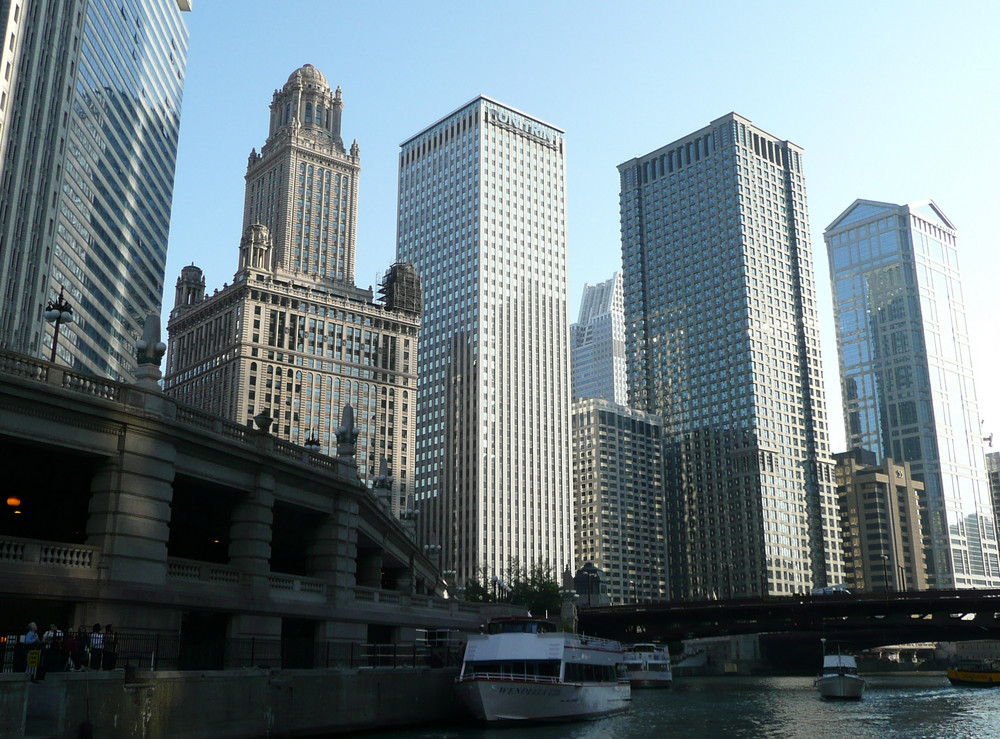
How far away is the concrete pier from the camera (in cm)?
2670

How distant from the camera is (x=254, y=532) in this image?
134 ft

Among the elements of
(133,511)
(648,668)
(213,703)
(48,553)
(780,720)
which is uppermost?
(133,511)

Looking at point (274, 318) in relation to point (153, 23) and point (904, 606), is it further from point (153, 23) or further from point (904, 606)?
point (904, 606)

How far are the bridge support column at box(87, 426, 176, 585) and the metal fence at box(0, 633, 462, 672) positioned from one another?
2.39 m

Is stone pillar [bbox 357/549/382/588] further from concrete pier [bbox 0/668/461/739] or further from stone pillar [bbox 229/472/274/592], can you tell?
stone pillar [bbox 229/472/274/592]

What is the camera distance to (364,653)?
45750mm

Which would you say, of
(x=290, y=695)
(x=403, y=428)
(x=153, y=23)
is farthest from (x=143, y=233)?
(x=290, y=695)

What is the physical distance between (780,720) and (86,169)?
3948 inches

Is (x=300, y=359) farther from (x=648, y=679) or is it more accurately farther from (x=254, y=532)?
(x=254, y=532)

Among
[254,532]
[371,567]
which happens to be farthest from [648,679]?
[254,532]

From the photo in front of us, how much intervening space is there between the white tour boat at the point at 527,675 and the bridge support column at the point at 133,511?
60.6 feet

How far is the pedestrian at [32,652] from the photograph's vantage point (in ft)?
88.4

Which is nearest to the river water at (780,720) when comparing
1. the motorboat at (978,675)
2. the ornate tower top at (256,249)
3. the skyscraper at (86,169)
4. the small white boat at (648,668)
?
the motorboat at (978,675)

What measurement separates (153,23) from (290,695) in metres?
135
